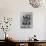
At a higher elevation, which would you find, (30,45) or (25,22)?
(25,22)

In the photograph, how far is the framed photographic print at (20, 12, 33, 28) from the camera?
475cm

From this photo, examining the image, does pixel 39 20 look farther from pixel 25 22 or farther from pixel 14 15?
pixel 14 15

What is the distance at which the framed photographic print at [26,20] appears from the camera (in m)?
→ 4.75

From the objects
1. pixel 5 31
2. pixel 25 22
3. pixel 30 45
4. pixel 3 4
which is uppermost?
pixel 3 4

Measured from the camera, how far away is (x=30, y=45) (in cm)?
366

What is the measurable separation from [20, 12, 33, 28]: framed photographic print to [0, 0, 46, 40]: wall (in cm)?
11

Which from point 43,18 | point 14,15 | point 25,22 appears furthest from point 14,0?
point 43,18

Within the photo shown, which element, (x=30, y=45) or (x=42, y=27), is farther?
(x=42, y=27)

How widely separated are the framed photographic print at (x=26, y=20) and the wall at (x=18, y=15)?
11 cm

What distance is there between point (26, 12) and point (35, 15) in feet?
1.16

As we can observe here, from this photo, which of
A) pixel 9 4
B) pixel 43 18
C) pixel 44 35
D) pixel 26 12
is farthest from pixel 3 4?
pixel 44 35

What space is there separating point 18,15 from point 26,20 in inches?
13.9

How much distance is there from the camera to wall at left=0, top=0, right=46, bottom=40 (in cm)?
470

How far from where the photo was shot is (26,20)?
479 cm
